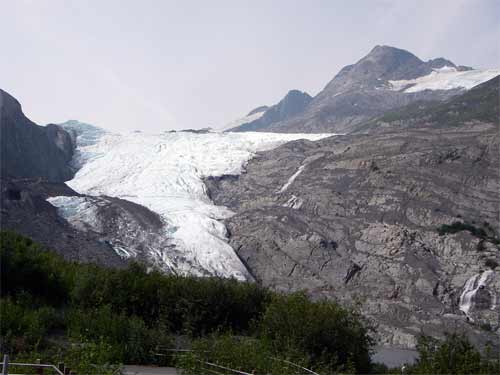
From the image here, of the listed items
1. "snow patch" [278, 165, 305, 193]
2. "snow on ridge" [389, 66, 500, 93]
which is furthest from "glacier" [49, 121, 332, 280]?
"snow on ridge" [389, 66, 500, 93]

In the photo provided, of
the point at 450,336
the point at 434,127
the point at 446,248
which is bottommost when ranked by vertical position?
the point at 446,248

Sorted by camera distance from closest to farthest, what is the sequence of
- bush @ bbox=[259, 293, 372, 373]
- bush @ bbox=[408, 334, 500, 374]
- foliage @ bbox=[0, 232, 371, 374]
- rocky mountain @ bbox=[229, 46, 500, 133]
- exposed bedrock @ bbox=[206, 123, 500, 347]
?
bush @ bbox=[408, 334, 500, 374] → foliage @ bbox=[0, 232, 371, 374] → bush @ bbox=[259, 293, 372, 373] → exposed bedrock @ bbox=[206, 123, 500, 347] → rocky mountain @ bbox=[229, 46, 500, 133]

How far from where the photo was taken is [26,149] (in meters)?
82.5

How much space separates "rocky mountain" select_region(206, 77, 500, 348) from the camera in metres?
49.6

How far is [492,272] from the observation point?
50.5m

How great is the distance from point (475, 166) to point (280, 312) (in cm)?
5162

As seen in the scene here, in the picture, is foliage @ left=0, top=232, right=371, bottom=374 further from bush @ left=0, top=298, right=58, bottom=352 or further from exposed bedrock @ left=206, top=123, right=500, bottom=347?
exposed bedrock @ left=206, top=123, right=500, bottom=347

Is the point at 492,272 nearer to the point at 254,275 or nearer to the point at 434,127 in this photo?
the point at 254,275

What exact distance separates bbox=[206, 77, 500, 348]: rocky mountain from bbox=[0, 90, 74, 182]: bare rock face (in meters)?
23.6

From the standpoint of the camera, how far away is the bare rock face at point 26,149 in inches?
3078

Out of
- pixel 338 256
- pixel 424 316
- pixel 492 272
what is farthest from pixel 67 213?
pixel 492 272

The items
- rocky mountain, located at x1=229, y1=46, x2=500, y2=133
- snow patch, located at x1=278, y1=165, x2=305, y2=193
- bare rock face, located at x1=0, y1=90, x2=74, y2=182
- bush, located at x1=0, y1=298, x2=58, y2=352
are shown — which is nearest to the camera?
bush, located at x1=0, y1=298, x2=58, y2=352

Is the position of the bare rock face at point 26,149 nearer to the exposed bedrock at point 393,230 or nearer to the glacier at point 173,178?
the glacier at point 173,178

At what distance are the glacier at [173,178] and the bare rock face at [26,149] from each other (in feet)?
9.92
